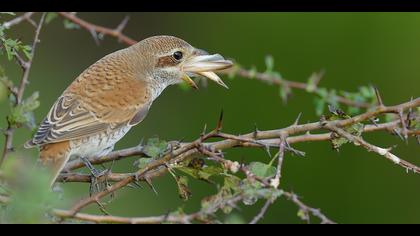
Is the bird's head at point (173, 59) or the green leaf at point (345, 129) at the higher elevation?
the bird's head at point (173, 59)

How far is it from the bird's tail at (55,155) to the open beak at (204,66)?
607mm

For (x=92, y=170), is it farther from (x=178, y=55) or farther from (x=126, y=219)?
(x=126, y=219)

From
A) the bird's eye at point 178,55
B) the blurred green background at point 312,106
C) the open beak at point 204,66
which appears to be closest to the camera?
the open beak at point 204,66

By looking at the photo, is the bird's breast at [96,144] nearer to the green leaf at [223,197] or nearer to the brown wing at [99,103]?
the brown wing at [99,103]

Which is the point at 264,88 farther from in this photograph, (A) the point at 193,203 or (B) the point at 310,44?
(A) the point at 193,203

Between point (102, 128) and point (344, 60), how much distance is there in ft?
7.55

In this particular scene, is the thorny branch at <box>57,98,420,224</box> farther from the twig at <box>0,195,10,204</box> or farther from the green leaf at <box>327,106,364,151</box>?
the twig at <box>0,195,10,204</box>

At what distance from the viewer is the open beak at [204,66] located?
3123 millimetres

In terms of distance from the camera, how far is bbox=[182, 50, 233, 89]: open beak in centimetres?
312

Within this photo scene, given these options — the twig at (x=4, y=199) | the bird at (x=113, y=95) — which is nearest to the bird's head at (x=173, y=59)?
the bird at (x=113, y=95)

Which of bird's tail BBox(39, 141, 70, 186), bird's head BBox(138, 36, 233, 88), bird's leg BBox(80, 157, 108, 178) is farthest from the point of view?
bird's head BBox(138, 36, 233, 88)

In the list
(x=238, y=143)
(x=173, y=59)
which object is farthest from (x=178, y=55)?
(x=238, y=143)

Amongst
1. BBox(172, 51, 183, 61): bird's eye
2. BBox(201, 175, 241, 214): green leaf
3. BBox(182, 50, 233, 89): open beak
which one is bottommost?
BBox(201, 175, 241, 214): green leaf

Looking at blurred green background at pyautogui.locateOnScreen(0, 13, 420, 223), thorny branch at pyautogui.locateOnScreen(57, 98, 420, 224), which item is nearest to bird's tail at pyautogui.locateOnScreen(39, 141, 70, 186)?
thorny branch at pyautogui.locateOnScreen(57, 98, 420, 224)
